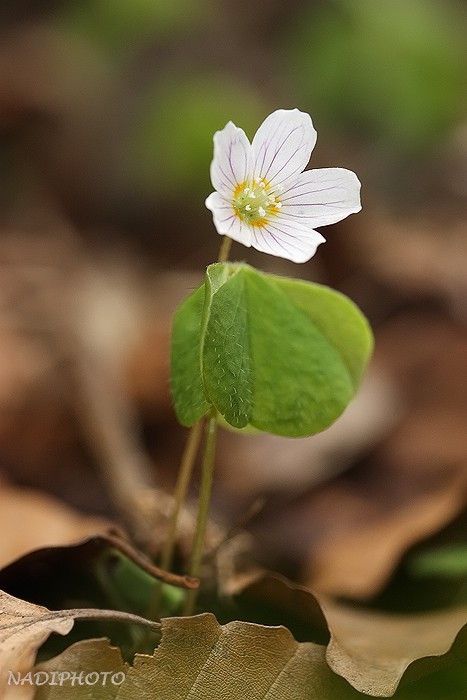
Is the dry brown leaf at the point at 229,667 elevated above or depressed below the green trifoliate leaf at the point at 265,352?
below

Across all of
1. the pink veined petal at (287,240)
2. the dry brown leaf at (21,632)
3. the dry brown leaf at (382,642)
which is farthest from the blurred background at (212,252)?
the pink veined petal at (287,240)

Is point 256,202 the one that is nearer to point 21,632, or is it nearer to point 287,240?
point 287,240

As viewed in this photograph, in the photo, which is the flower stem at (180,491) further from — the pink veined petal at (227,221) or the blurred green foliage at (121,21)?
the blurred green foliage at (121,21)

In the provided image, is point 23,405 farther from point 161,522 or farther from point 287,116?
point 287,116

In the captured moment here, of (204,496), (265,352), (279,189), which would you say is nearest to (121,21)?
(279,189)

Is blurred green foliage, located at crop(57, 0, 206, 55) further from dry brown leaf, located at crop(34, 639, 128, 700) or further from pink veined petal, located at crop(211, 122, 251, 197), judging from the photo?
dry brown leaf, located at crop(34, 639, 128, 700)

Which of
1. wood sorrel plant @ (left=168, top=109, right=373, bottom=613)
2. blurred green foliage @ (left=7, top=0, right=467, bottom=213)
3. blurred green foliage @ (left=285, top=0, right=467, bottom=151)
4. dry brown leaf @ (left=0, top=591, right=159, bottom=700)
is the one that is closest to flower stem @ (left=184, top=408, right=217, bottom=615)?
wood sorrel plant @ (left=168, top=109, right=373, bottom=613)

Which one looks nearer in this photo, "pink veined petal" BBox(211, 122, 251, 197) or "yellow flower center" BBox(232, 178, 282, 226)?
"pink veined petal" BBox(211, 122, 251, 197)
